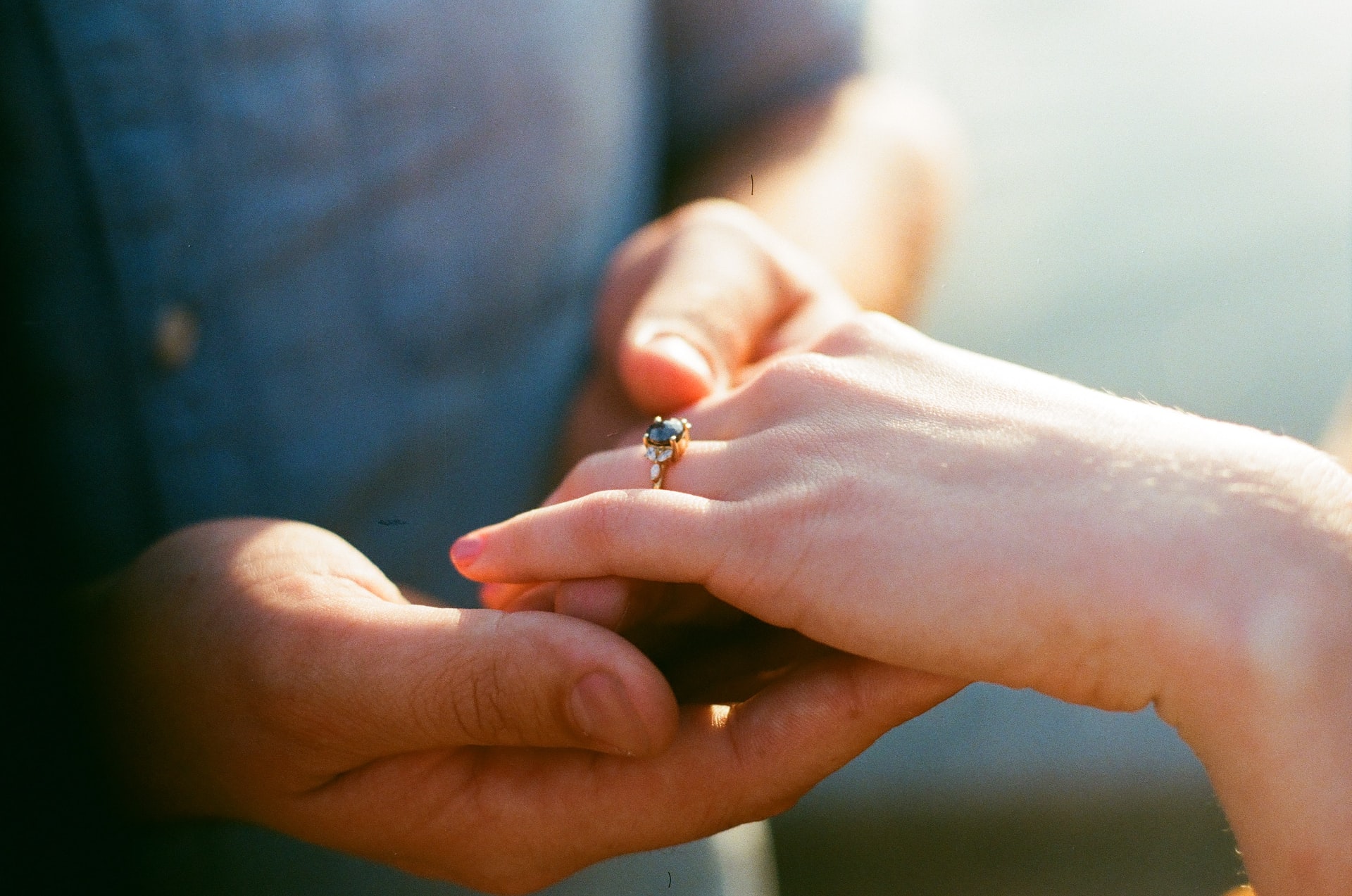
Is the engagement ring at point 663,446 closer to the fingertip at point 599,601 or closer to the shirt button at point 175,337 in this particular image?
the fingertip at point 599,601

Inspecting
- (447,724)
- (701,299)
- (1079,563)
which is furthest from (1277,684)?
(701,299)

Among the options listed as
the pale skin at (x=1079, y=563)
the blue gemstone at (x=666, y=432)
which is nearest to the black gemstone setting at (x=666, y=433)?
the blue gemstone at (x=666, y=432)

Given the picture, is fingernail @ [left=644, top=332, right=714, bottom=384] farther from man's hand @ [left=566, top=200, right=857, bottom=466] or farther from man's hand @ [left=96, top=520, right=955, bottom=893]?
man's hand @ [left=96, top=520, right=955, bottom=893]

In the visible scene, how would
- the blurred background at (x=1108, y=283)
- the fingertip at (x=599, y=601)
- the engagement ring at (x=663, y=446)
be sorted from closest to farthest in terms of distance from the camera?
the fingertip at (x=599, y=601), the engagement ring at (x=663, y=446), the blurred background at (x=1108, y=283)

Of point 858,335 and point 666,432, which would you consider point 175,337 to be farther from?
point 858,335

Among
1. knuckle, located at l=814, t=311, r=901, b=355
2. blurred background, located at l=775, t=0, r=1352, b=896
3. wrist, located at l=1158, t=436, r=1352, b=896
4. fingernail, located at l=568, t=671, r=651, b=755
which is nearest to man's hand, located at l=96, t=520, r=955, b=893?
fingernail, located at l=568, t=671, r=651, b=755
